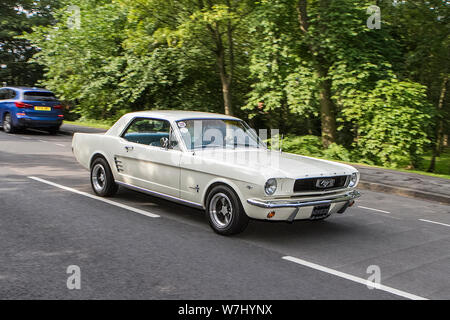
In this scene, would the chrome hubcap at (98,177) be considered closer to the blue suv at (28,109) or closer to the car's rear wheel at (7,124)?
the blue suv at (28,109)

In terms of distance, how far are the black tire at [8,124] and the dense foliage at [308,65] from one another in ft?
13.6

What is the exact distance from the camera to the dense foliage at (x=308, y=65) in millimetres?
14578

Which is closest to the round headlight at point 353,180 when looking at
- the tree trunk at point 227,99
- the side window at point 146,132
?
the side window at point 146,132

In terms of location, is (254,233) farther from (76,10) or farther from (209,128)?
(76,10)

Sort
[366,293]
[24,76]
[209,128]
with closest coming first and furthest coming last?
1. [366,293]
2. [209,128]
3. [24,76]

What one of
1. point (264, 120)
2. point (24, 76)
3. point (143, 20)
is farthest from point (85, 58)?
point (24, 76)

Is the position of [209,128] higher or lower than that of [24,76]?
lower

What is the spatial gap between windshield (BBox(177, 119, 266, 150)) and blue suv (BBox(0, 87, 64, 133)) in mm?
13325

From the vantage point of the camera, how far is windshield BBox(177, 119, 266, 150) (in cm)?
661

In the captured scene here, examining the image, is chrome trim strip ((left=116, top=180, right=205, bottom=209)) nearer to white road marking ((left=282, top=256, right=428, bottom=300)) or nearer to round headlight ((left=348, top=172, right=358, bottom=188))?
white road marking ((left=282, top=256, right=428, bottom=300))

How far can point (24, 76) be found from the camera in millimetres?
35219

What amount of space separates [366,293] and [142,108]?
19.5m

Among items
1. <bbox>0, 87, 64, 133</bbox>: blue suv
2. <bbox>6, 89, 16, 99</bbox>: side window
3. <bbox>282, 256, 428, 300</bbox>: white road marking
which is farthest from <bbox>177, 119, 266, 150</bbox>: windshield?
<bbox>6, 89, 16, 99</bbox>: side window
